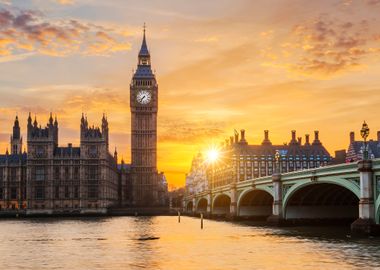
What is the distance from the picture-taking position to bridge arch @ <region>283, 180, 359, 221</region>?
8106 cm

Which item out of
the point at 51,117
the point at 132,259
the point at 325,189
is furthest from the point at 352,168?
the point at 51,117

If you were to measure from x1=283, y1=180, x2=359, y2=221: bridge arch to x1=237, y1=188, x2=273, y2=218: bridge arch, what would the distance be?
20680 millimetres

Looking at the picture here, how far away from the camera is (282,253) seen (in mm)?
47625

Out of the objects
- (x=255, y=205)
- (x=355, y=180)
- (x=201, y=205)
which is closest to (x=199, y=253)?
(x=355, y=180)

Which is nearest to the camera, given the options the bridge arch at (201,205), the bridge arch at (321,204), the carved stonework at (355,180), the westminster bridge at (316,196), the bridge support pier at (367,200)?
the bridge support pier at (367,200)

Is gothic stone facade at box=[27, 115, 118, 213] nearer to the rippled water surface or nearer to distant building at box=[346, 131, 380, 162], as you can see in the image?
distant building at box=[346, 131, 380, 162]

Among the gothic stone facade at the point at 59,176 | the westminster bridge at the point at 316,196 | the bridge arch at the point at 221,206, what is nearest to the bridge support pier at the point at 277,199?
the westminster bridge at the point at 316,196

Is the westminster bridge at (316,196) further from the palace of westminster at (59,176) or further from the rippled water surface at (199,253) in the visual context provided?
the palace of westminster at (59,176)

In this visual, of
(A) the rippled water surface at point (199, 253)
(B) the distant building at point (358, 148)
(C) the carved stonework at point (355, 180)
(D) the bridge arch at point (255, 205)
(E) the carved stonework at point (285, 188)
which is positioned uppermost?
(B) the distant building at point (358, 148)

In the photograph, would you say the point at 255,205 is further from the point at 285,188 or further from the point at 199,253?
the point at 199,253

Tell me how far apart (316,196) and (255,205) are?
2921 cm

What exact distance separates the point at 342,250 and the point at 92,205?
143 meters

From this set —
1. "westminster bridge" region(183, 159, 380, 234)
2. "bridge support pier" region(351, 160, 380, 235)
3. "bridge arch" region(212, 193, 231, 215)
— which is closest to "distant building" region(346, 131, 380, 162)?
"bridge arch" region(212, 193, 231, 215)

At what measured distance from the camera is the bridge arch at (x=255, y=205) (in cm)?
10706
